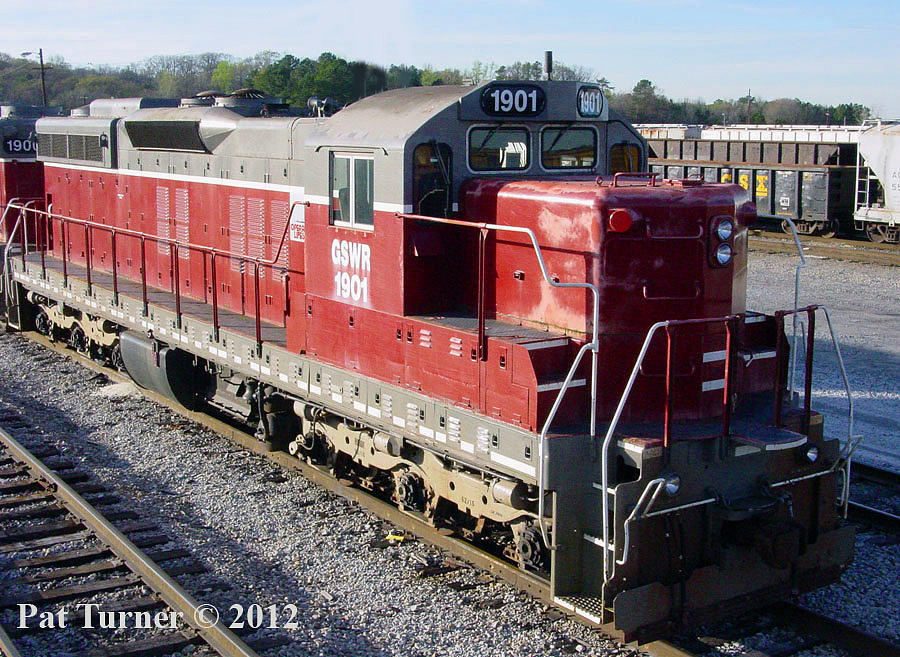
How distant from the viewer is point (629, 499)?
5.50 m

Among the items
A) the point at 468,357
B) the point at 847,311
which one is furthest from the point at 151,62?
the point at 468,357

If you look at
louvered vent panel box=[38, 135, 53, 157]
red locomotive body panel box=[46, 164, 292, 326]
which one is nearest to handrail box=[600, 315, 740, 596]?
red locomotive body panel box=[46, 164, 292, 326]

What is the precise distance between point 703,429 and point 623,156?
2720mm

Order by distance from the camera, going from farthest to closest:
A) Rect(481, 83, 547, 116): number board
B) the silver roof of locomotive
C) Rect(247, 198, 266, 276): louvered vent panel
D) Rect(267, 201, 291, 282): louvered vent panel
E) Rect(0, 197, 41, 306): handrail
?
Rect(0, 197, 41, 306): handrail
Rect(247, 198, 266, 276): louvered vent panel
Rect(267, 201, 291, 282): louvered vent panel
Rect(481, 83, 547, 116): number board
the silver roof of locomotive

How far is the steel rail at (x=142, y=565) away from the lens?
19.0 feet

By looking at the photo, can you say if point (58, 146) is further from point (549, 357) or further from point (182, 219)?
point (549, 357)

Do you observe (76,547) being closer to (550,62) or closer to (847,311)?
(550,62)

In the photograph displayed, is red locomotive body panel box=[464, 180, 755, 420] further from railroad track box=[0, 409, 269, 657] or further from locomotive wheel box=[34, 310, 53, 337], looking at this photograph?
locomotive wheel box=[34, 310, 53, 337]

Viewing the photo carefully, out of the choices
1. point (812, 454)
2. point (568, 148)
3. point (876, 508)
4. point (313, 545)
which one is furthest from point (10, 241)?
point (812, 454)

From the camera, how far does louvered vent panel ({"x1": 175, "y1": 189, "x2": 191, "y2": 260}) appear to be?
1147 centimetres

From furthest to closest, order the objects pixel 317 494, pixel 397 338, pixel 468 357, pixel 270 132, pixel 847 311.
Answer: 1. pixel 847 311
2. pixel 270 132
3. pixel 317 494
4. pixel 397 338
5. pixel 468 357

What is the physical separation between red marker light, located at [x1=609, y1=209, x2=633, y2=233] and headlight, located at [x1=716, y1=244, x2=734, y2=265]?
2.45ft

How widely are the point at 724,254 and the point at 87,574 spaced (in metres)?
5.05

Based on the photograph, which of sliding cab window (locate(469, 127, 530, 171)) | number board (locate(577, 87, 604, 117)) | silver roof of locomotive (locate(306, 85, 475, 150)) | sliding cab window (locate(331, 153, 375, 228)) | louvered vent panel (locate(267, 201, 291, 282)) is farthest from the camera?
louvered vent panel (locate(267, 201, 291, 282))
